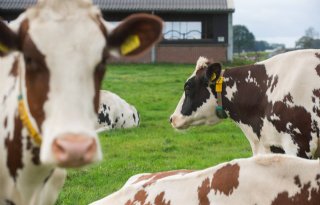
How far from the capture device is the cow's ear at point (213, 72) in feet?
29.4

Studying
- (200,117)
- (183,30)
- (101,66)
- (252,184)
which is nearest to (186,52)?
(183,30)

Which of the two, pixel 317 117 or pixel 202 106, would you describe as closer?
pixel 317 117

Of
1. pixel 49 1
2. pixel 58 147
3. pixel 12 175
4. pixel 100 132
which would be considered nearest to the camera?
pixel 58 147

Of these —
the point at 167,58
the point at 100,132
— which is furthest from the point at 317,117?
the point at 167,58

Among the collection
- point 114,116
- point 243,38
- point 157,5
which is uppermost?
point 157,5

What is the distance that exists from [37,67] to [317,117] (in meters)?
5.22

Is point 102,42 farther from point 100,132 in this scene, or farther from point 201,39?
point 201,39

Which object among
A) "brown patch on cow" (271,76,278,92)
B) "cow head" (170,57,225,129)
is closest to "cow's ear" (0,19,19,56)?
"brown patch on cow" (271,76,278,92)

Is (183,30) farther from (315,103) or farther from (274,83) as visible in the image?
(315,103)

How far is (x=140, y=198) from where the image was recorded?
569cm

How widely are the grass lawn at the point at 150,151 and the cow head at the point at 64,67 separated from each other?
460 centimetres

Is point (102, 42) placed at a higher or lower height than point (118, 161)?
higher

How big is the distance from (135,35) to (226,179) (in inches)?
84.5

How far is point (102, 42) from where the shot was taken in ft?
10.6
